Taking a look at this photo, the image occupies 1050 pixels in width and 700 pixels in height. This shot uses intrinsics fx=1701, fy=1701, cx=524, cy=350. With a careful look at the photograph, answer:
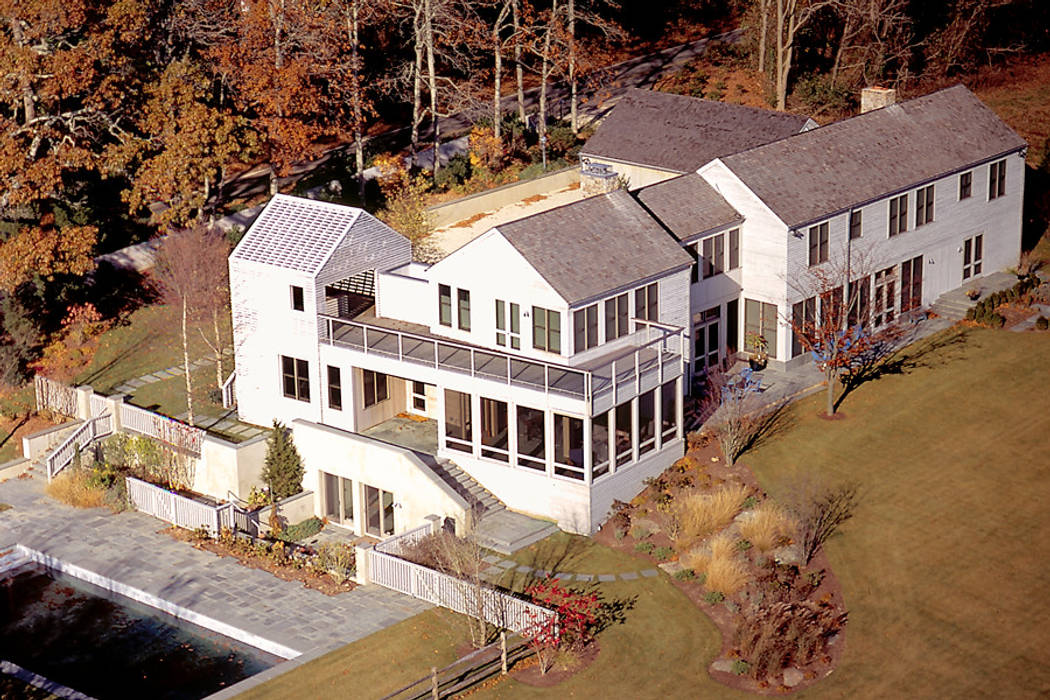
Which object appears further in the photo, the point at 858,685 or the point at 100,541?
the point at 100,541

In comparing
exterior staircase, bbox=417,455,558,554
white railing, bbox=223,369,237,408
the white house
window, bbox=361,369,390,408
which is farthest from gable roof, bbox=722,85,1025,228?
white railing, bbox=223,369,237,408

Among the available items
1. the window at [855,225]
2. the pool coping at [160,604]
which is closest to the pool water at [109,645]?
the pool coping at [160,604]

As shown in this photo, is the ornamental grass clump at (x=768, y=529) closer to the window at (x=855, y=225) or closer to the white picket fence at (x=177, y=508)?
the window at (x=855, y=225)

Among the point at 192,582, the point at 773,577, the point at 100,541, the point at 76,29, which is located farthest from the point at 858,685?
the point at 76,29

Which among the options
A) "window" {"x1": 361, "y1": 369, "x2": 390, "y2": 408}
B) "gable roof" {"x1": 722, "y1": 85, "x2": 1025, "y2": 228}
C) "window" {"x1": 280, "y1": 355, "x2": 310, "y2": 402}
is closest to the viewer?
"window" {"x1": 361, "y1": 369, "x2": 390, "y2": 408}

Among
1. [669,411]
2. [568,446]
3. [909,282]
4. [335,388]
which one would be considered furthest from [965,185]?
Answer: [335,388]

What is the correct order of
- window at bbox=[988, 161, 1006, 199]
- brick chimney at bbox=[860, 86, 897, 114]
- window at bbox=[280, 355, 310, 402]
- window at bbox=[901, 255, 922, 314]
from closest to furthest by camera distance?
window at bbox=[280, 355, 310, 402] → window at bbox=[901, 255, 922, 314] → window at bbox=[988, 161, 1006, 199] → brick chimney at bbox=[860, 86, 897, 114]

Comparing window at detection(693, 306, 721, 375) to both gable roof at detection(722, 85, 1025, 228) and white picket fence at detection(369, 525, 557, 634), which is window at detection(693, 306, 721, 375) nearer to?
gable roof at detection(722, 85, 1025, 228)

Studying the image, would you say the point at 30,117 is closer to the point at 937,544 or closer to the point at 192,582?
the point at 192,582
